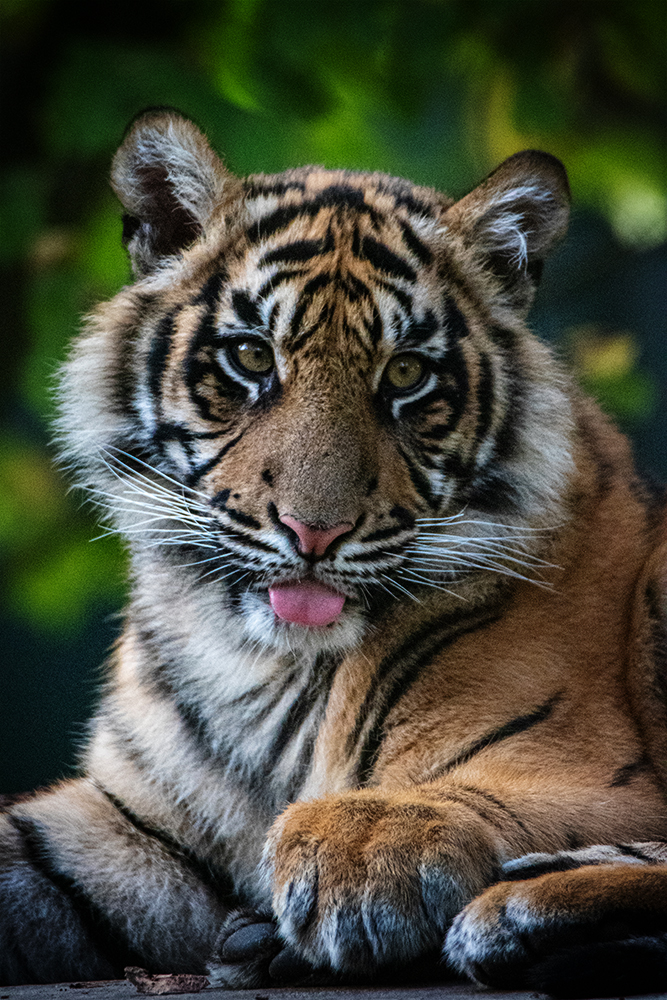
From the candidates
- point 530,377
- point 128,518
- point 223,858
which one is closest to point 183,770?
point 223,858

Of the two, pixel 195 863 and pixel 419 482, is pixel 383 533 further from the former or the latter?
pixel 195 863

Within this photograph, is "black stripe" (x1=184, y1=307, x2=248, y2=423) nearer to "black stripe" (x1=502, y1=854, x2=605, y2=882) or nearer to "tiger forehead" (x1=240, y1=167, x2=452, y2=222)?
"tiger forehead" (x1=240, y1=167, x2=452, y2=222)

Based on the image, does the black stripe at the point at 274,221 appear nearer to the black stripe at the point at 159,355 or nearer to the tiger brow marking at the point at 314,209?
the tiger brow marking at the point at 314,209

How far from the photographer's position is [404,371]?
4.52ft

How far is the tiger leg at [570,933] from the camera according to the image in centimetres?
88

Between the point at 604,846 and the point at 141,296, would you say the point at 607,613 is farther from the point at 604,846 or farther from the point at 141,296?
the point at 141,296

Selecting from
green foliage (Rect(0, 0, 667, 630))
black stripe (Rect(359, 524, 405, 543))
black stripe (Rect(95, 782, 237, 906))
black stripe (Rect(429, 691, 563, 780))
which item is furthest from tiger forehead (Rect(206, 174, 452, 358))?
black stripe (Rect(95, 782, 237, 906))

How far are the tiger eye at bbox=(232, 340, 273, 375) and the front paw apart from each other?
1.90 ft

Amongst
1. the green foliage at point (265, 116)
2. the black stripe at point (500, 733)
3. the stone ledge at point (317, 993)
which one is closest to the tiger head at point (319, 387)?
the black stripe at point (500, 733)

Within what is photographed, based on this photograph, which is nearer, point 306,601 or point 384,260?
point 306,601

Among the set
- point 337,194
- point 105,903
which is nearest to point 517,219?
point 337,194

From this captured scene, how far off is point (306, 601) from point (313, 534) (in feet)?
0.38

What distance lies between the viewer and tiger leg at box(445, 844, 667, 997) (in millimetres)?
875

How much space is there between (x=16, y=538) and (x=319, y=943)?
1.13 m
